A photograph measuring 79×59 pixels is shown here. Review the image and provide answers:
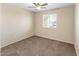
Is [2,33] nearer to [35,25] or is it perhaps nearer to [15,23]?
[15,23]

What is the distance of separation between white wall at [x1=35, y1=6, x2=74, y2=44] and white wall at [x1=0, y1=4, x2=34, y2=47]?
52 centimetres

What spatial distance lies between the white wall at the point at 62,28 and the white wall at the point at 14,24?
0.52 meters

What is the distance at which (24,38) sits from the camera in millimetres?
4336

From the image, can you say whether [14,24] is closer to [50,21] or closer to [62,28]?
[50,21]

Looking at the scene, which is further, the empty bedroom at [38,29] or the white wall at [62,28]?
the white wall at [62,28]

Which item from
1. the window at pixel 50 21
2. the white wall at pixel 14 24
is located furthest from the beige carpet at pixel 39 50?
the window at pixel 50 21

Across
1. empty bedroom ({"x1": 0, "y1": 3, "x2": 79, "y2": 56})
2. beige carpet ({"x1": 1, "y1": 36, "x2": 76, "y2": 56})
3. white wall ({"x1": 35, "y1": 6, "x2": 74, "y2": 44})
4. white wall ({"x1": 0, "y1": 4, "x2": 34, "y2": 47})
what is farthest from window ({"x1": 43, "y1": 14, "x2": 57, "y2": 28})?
white wall ({"x1": 0, "y1": 4, "x2": 34, "y2": 47})

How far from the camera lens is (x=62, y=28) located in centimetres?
362

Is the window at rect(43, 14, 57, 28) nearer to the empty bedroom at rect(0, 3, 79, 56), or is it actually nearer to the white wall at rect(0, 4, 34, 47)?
the empty bedroom at rect(0, 3, 79, 56)

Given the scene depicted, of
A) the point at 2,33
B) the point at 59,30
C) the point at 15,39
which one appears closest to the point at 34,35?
the point at 15,39

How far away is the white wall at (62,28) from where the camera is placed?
3.08 meters

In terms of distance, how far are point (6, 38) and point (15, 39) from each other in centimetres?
53

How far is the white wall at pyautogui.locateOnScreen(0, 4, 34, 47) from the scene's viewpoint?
3201 millimetres

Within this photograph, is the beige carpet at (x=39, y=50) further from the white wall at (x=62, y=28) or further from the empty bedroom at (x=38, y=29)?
the white wall at (x=62, y=28)
